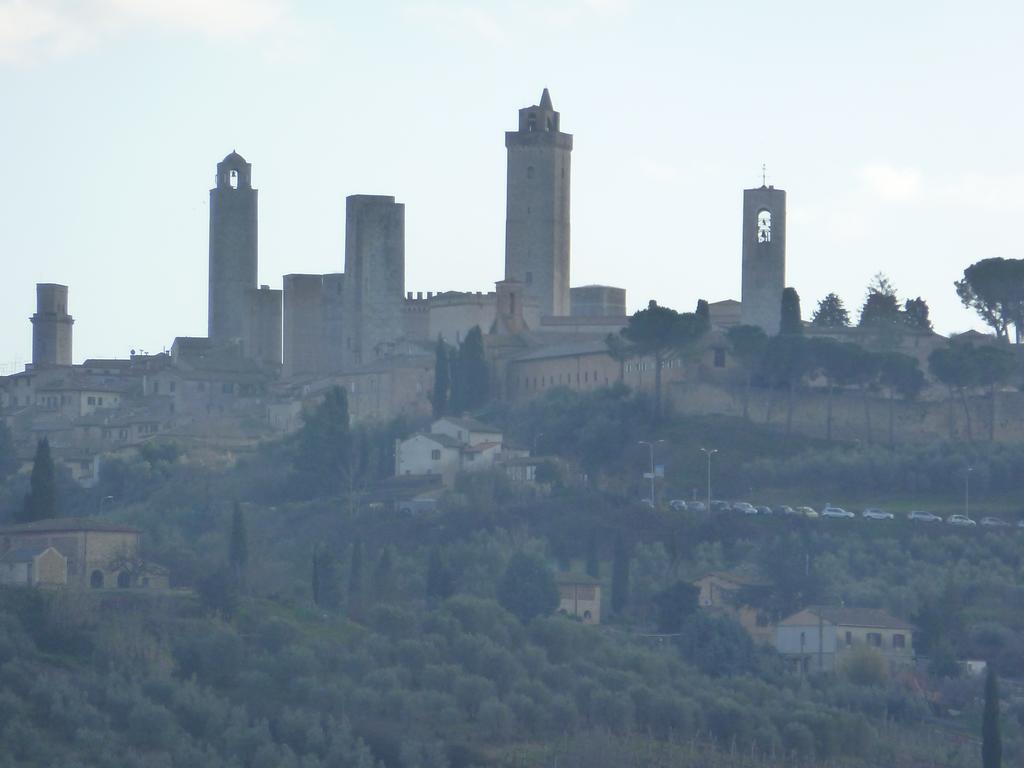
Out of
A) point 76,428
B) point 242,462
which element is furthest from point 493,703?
point 76,428

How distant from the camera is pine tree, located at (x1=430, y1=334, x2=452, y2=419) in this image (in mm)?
71375

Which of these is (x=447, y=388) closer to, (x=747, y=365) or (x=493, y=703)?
(x=747, y=365)

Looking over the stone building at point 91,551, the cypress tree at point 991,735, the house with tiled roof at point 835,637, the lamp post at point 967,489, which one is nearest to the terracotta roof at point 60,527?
the stone building at point 91,551

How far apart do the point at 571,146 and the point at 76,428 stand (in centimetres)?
1501

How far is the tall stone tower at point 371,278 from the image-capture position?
252 ft

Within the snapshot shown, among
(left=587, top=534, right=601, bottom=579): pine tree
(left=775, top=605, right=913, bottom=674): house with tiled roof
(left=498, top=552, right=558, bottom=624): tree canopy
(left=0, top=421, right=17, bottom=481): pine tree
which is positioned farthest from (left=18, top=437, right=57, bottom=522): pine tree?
(left=775, top=605, right=913, bottom=674): house with tiled roof

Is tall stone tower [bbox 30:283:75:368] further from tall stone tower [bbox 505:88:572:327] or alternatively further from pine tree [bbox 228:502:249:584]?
pine tree [bbox 228:502:249:584]

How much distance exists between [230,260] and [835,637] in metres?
31.1

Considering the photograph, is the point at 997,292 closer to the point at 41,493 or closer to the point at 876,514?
the point at 876,514

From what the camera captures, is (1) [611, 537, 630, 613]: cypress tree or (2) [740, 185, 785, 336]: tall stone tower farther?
(2) [740, 185, 785, 336]: tall stone tower

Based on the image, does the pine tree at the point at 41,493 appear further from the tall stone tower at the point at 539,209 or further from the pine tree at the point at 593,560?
the tall stone tower at the point at 539,209

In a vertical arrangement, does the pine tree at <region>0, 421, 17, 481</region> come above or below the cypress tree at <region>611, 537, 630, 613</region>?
above

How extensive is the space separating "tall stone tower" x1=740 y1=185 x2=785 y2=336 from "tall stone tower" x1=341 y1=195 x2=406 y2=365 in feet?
27.7

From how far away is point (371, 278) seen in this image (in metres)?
76.8
